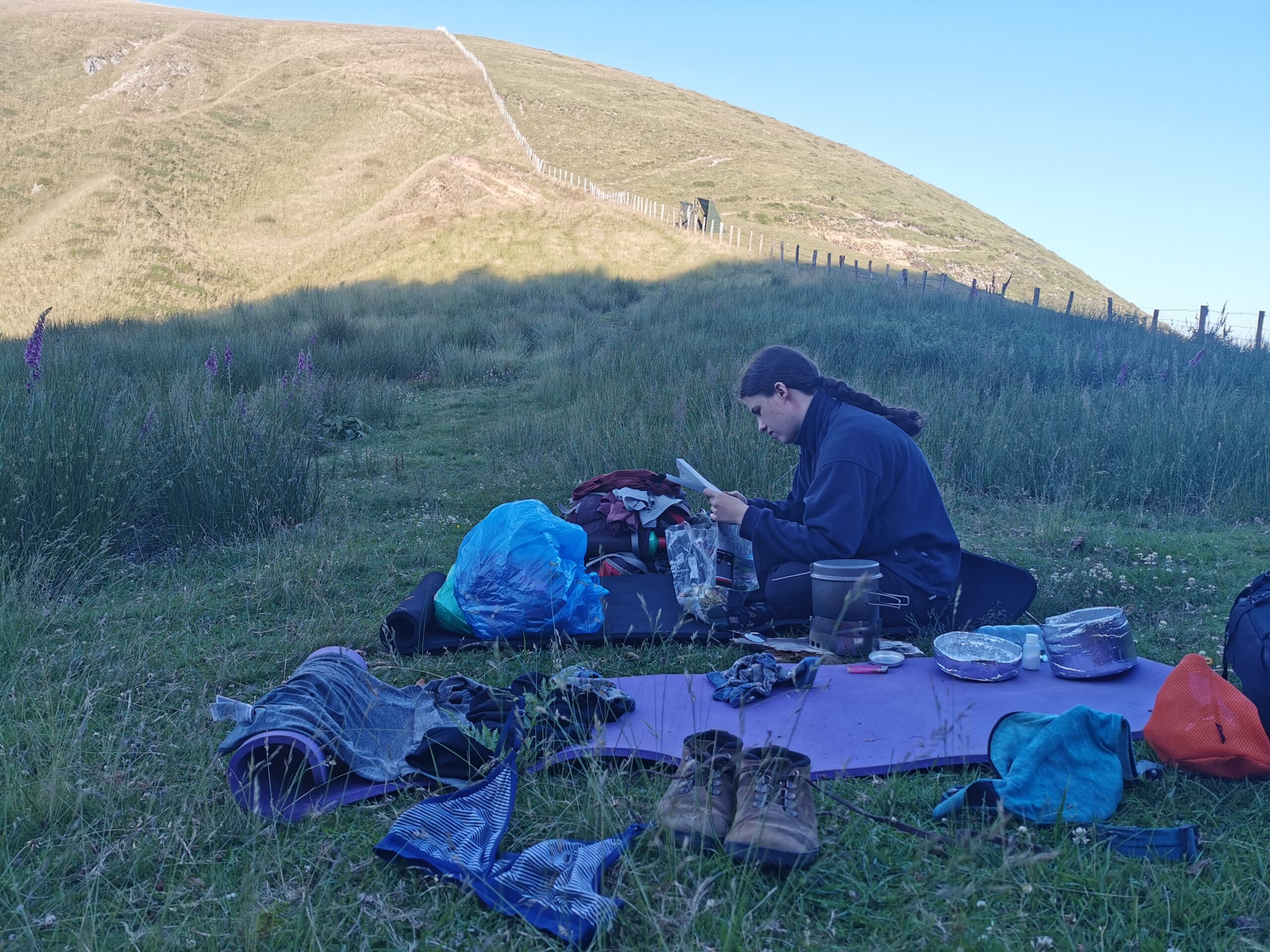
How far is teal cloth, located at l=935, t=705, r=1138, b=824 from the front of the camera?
2602mm

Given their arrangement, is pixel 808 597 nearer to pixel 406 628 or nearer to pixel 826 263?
pixel 406 628

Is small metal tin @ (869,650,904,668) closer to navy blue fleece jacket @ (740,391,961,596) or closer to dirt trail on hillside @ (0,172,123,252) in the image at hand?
navy blue fleece jacket @ (740,391,961,596)

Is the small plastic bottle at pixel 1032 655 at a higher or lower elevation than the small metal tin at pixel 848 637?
higher

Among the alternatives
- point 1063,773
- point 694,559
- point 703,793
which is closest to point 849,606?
point 694,559

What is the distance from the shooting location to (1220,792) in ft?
9.07

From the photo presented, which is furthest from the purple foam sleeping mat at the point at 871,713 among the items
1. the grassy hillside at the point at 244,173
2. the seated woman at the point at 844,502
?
the grassy hillside at the point at 244,173

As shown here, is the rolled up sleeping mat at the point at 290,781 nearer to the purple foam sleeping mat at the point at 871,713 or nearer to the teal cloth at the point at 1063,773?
the purple foam sleeping mat at the point at 871,713

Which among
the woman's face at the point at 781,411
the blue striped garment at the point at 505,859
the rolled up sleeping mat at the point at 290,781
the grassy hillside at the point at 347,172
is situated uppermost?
the grassy hillside at the point at 347,172

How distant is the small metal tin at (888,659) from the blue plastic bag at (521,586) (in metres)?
1.27

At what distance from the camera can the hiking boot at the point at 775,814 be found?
231cm

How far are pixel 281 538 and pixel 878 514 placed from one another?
11.9 feet

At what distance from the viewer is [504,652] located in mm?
4172

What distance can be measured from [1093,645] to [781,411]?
164 centimetres

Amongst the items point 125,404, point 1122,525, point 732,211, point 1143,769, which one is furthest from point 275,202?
point 1143,769
